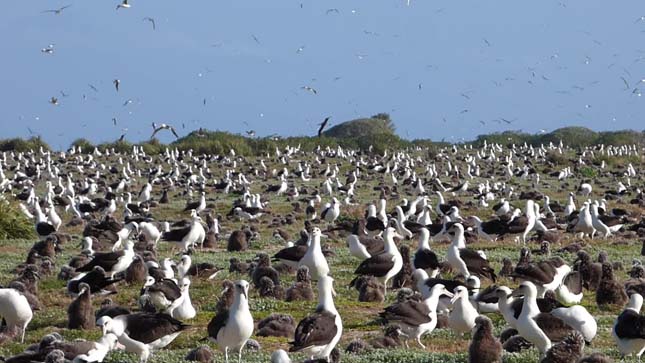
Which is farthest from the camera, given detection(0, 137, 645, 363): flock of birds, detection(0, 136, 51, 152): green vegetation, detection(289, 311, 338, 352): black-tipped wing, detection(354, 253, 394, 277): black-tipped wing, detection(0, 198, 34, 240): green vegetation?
detection(0, 136, 51, 152): green vegetation

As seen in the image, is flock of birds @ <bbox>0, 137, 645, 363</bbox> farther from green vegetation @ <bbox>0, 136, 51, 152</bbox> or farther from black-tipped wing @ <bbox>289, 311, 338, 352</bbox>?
green vegetation @ <bbox>0, 136, 51, 152</bbox>

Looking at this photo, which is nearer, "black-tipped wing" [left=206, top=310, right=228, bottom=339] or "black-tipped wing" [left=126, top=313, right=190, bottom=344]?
"black-tipped wing" [left=206, top=310, right=228, bottom=339]

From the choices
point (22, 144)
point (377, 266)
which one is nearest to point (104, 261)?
point (377, 266)

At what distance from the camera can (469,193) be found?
53.6 m

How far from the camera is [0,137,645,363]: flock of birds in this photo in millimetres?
14875

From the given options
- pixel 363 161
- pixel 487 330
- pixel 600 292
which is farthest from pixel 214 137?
pixel 487 330

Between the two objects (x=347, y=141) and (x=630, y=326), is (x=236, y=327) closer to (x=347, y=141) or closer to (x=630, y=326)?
(x=630, y=326)

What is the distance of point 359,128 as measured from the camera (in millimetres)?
108312

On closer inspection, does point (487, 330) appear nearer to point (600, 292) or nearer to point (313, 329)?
point (313, 329)

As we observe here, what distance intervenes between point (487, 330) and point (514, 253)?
614 inches

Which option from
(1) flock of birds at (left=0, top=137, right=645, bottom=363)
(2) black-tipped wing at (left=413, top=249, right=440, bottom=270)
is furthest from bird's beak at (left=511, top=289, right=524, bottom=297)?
(2) black-tipped wing at (left=413, top=249, right=440, bottom=270)

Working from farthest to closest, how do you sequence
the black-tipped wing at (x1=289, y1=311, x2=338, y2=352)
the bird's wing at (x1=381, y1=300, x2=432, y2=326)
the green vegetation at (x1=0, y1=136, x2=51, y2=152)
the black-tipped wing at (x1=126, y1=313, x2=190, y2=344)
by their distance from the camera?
1. the green vegetation at (x1=0, y1=136, x2=51, y2=152)
2. the bird's wing at (x1=381, y1=300, x2=432, y2=326)
3. the black-tipped wing at (x1=126, y1=313, x2=190, y2=344)
4. the black-tipped wing at (x1=289, y1=311, x2=338, y2=352)

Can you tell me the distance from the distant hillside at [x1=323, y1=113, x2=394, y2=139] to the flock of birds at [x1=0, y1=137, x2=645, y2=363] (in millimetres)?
34165

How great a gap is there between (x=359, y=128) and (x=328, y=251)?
80.7 m
